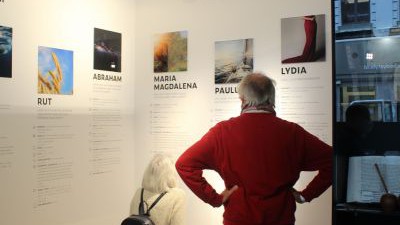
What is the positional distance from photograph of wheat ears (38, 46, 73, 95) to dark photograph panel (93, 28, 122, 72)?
0.90ft

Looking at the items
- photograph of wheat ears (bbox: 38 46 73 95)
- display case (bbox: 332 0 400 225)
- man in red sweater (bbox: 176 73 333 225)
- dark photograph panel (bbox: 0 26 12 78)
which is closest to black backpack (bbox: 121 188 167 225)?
man in red sweater (bbox: 176 73 333 225)

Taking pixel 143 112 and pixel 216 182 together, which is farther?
pixel 143 112

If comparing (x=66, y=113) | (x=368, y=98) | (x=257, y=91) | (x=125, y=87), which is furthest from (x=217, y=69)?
(x=368, y=98)

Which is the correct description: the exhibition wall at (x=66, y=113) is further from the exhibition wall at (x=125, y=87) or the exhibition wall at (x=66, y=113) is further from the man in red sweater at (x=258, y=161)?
the man in red sweater at (x=258, y=161)

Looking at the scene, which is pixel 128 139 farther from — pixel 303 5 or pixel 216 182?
pixel 303 5

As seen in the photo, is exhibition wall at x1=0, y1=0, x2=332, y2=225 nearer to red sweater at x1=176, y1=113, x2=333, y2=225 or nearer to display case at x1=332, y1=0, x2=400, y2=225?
red sweater at x1=176, y1=113, x2=333, y2=225

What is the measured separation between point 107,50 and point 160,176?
3.74 feet

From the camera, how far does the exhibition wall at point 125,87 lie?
290 cm

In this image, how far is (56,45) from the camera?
3113mm

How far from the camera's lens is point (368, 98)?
2.12 m

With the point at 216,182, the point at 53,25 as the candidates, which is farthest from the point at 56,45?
the point at 216,182

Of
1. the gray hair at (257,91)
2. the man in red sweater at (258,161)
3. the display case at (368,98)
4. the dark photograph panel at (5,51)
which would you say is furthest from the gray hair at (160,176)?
the display case at (368,98)

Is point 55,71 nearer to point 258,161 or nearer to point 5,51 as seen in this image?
point 5,51

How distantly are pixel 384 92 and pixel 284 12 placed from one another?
1209 mm
